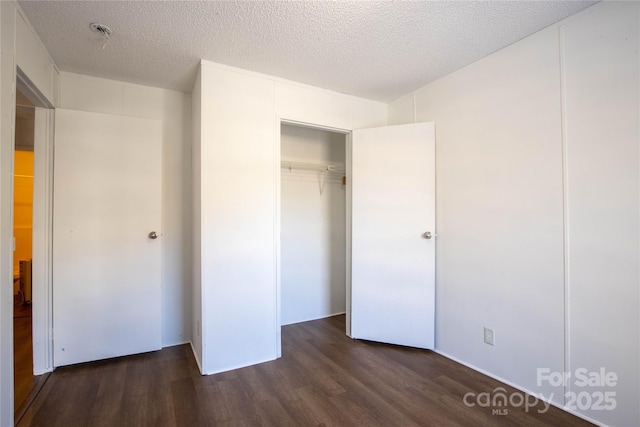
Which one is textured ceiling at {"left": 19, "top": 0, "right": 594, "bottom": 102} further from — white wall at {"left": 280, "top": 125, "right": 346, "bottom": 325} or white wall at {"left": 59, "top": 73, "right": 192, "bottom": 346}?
white wall at {"left": 280, "top": 125, "right": 346, "bottom": 325}

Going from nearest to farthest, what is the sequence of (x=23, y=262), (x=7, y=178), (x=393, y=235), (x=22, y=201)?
1. (x=7, y=178)
2. (x=393, y=235)
3. (x=23, y=262)
4. (x=22, y=201)

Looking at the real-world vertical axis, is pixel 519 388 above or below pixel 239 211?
below

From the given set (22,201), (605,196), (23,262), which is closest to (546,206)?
(605,196)

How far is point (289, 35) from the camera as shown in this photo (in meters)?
2.00

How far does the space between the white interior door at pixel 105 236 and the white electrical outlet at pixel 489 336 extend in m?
2.76

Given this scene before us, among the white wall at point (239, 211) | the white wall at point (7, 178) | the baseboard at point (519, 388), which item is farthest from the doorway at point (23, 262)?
the baseboard at point (519, 388)

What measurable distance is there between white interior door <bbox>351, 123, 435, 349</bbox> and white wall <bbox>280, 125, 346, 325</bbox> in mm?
702

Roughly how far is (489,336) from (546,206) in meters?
1.05

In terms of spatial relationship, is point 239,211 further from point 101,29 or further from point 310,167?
point 101,29

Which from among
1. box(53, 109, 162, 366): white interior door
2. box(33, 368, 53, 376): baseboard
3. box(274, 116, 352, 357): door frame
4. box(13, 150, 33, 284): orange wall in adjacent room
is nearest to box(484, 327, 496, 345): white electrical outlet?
box(274, 116, 352, 357): door frame

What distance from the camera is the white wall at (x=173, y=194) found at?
274cm

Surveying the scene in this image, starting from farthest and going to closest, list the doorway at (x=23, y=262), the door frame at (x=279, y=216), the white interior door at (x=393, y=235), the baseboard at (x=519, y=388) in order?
the white interior door at (x=393, y=235) → the door frame at (x=279, y=216) → the doorway at (x=23, y=262) → the baseboard at (x=519, y=388)

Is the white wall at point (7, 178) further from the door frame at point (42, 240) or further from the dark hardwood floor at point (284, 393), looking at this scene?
the door frame at point (42, 240)

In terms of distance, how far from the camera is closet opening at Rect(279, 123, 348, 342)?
3391 millimetres
